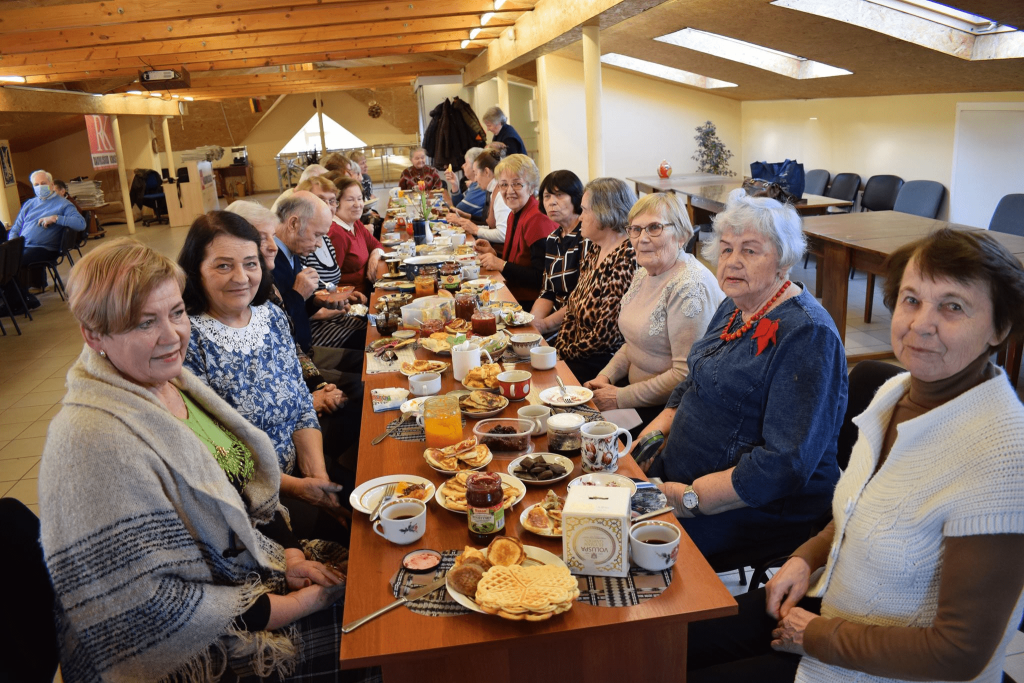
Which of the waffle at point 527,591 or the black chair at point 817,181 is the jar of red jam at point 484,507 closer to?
the waffle at point 527,591

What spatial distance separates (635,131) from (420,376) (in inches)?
414

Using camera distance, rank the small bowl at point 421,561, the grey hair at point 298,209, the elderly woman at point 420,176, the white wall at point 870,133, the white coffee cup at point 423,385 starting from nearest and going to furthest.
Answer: the small bowl at point 421,561
the white coffee cup at point 423,385
the grey hair at point 298,209
the white wall at point 870,133
the elderly woman at point 420,176

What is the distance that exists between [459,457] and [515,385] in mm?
457

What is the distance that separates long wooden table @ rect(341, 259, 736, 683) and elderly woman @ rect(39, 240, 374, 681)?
0.28m

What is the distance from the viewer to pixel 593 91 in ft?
20.5

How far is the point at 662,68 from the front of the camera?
445 inches

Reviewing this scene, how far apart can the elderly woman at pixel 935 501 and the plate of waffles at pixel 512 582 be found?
0.51 meters

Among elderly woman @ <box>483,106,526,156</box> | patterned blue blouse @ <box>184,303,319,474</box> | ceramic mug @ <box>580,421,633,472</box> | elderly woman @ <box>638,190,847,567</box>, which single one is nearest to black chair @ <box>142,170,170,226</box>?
elderly woman @ <box>483,106,526,156</box>

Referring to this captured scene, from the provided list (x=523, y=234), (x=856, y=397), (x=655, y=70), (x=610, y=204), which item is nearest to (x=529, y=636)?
(x=856, y=397)

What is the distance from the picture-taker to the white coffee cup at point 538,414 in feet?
6.68

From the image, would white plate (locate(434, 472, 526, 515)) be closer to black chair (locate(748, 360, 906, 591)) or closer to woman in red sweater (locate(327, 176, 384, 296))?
black chair (locate(748, 360, 906, 591))

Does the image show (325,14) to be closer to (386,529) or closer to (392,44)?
(392,44)

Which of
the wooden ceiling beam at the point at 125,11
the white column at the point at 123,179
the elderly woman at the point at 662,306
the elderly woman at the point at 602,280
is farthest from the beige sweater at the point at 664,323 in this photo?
the white column at the point at 123,179

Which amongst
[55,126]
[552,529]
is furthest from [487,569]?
[55,126]
